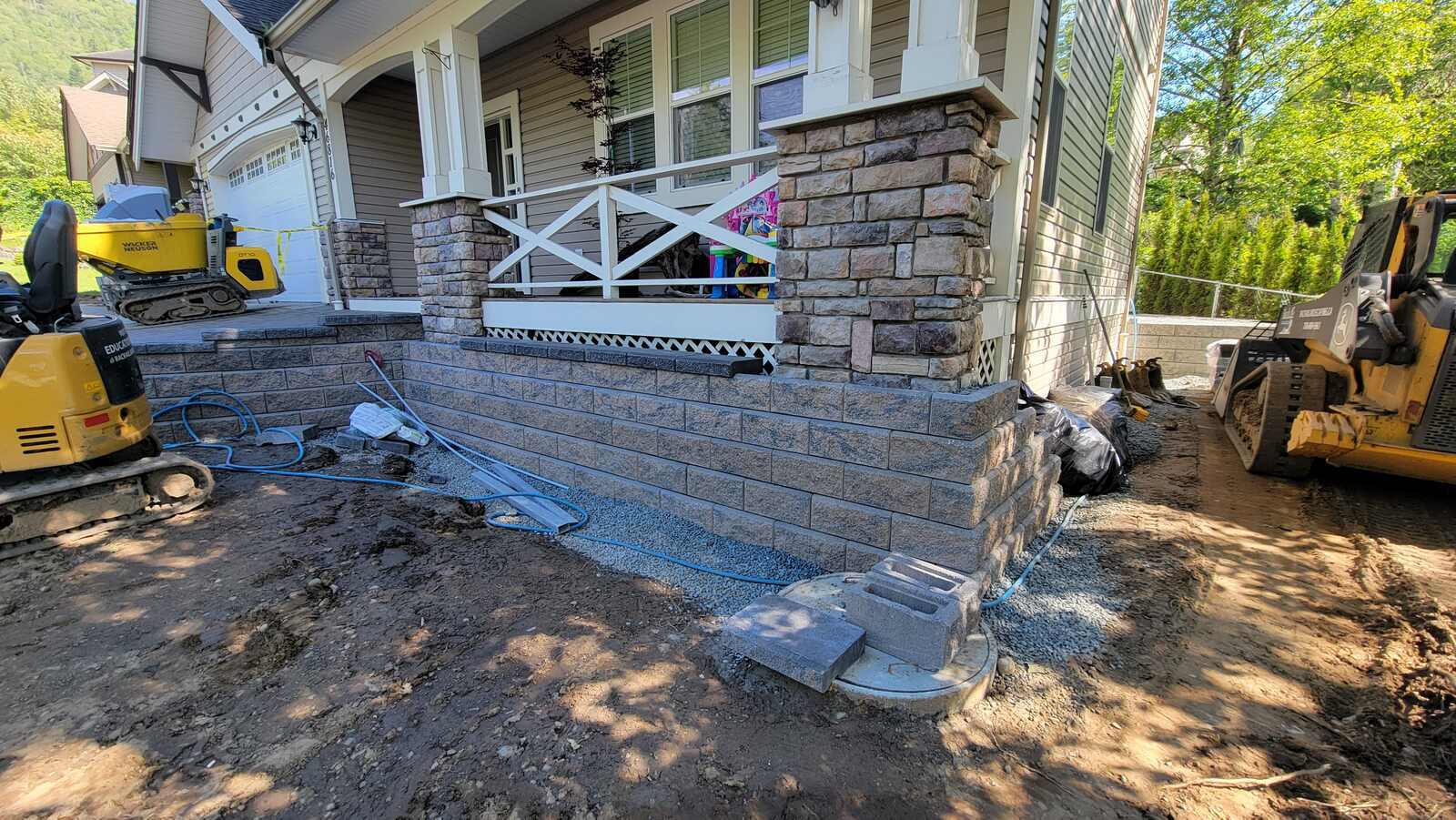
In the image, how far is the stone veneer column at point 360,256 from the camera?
817 centimetres

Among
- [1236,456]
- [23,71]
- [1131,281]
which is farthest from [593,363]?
[23,71]

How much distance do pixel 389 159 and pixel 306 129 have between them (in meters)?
1.02

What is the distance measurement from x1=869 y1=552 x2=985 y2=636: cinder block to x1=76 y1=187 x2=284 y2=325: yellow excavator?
994 centimetres

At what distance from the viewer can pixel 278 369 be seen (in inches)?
218

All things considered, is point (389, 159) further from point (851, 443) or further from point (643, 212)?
point (851, 443)

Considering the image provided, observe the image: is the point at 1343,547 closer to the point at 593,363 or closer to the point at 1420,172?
the point at 593,363

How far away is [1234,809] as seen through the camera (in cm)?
185

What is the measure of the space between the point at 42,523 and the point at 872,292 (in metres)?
4.73

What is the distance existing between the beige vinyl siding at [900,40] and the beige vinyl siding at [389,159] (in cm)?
611

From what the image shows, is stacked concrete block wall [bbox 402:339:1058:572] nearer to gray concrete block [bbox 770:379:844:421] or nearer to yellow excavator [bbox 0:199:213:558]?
gray concrete block [bbox 770:379:844:421]

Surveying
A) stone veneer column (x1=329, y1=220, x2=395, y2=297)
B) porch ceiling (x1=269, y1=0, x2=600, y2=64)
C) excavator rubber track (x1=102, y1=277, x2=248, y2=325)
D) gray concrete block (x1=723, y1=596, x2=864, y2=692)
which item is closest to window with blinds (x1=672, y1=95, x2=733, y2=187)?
porch ceiling (x1=269, y1=0, x2=600, y2=64)

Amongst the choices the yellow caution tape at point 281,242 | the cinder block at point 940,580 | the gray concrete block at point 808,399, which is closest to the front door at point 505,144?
the yellow caution tape at point 281,242

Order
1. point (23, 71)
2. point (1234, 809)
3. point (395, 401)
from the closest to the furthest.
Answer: point (1234, 809) < point (395, 401) < point (23, 71)

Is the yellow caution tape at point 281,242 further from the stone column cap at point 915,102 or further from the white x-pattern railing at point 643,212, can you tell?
the stone column cap at point 915,102
